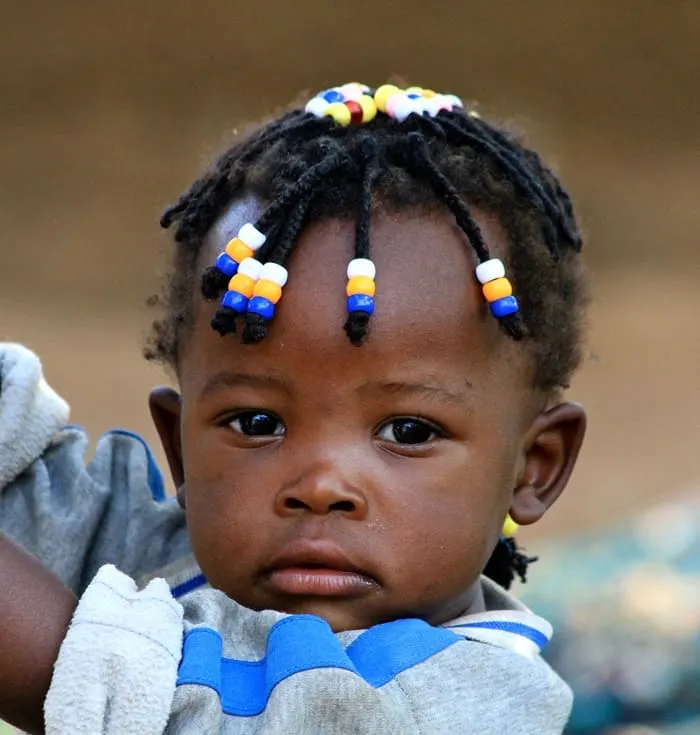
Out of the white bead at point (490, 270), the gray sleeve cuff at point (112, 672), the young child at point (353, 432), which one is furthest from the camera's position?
the white bead at point (490, 270)

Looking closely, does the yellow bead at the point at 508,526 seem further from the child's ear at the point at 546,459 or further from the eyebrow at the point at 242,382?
the eyebrow at the point at 242,382

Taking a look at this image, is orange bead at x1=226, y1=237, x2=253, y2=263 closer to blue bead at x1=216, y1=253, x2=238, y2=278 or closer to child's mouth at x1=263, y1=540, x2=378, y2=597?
blue bead at x1=216, y1=253, x2=238, y2=278

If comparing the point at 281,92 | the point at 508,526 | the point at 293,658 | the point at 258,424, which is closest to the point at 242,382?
the point at 258,424

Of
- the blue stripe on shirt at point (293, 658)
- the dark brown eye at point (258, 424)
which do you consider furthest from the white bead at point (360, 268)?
the blue stripe on shirt at point (293, 658)

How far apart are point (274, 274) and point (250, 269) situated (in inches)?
1.4

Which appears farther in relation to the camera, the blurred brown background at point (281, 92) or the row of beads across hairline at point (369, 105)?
the blurred brown background at point (281, 92)

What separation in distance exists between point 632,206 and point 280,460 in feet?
21.2

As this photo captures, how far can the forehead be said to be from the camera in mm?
1931

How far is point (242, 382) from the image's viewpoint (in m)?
1.99

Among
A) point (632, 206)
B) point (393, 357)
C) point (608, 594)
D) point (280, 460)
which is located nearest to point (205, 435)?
point (280, 460)

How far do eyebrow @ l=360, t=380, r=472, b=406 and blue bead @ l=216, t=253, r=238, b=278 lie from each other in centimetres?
23

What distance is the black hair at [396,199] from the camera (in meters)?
1.97

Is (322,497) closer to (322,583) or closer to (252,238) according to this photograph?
(322,583)

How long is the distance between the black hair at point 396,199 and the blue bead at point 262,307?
0.03 ft
